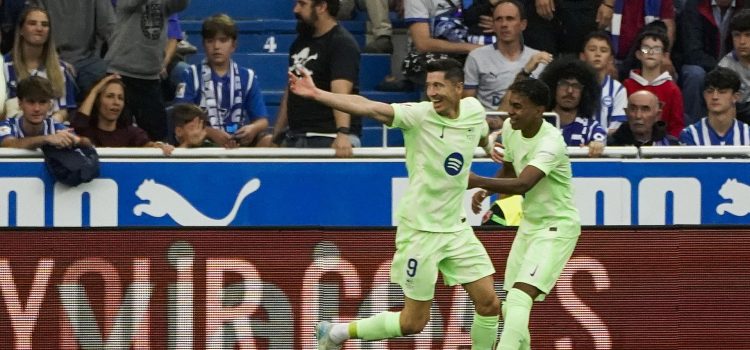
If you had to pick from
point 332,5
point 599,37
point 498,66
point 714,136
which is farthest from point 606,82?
point 332,5

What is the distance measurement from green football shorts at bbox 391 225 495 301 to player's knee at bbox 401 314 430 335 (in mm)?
122

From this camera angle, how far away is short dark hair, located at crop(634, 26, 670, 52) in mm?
13281

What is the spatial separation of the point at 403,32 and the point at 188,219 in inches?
141

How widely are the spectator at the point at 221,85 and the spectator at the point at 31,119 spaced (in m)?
1.24

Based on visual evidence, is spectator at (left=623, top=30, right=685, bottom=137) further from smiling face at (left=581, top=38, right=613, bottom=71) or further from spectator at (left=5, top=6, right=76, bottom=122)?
spectator at (left=5, top=6, right=76, bottom=122)

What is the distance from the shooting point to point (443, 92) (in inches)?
395

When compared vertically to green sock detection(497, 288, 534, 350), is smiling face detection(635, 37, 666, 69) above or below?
above

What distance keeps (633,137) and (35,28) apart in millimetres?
4580

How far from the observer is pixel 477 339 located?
393 inches

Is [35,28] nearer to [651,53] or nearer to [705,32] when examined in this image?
[651,53]

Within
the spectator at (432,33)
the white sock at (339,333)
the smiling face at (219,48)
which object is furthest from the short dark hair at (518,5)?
the white sock at (339,333)

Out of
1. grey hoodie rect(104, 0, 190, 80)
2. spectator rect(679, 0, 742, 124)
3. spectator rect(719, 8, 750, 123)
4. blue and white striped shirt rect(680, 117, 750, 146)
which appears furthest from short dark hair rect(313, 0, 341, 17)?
spectator rect(679, 0, 742, 124)

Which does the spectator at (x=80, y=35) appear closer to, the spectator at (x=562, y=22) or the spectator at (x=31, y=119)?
the spectator at (x=31, y=119)

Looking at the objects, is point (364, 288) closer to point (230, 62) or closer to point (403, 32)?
point (230, 62)
